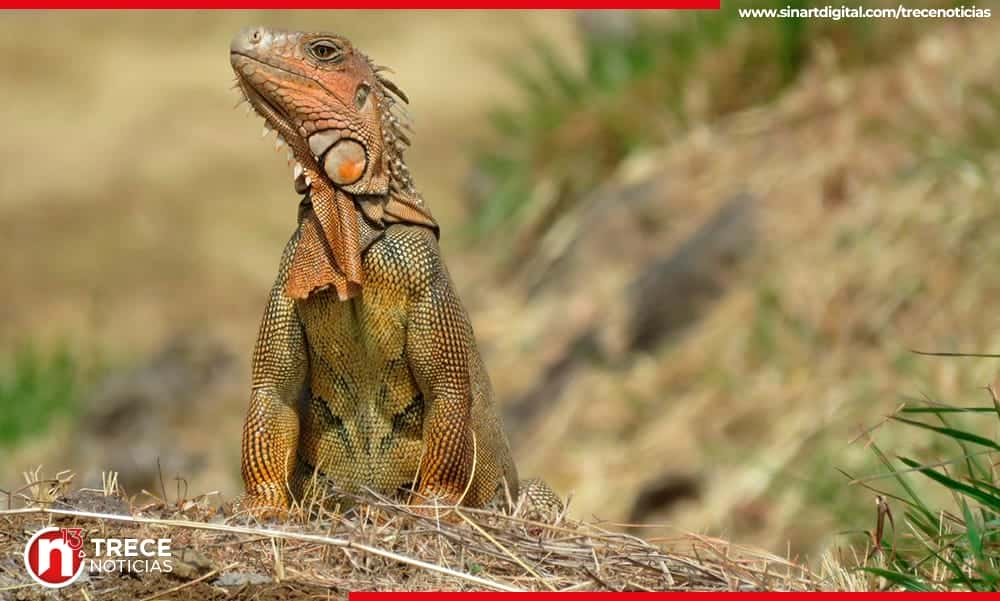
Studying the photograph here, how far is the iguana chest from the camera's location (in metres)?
6.54

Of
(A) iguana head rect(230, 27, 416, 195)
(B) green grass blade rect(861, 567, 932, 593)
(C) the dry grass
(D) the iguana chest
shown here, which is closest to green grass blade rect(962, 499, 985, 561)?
(B) green grass blade rect(861, 567, 932, 593)

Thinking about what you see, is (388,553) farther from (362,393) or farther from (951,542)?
(951,542)

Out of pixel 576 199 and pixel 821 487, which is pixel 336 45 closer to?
pixel 821 487

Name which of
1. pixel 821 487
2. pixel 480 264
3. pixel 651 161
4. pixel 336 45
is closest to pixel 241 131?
pixel 480 264

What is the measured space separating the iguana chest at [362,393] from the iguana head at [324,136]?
114 mm

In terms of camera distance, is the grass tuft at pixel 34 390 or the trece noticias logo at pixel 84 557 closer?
the trece noticias logo at pixel 84 557

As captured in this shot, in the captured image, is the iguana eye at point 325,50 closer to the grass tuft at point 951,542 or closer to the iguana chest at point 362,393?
the iguana chest at point 362,393

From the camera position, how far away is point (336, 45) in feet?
21.6

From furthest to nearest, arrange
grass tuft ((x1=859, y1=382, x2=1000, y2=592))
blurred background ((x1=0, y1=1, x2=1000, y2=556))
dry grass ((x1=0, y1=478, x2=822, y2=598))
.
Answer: blurred background ((x1=0, y1=1, x2=1000, y2=556))
dry grass ((x1=0, y1=478, x2=822, y2=598))
grass tuft ((x1=859, y1=382, x2=1000, y2=592))

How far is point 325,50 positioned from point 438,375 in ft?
4.36

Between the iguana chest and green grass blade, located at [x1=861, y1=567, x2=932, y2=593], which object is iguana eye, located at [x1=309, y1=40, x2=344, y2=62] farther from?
green grass blade, located at [x1=861, y1=567, x2=932, y2=593]

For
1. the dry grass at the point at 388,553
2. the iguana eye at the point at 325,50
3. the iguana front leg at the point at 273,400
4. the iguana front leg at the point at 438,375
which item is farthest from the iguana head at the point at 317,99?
the dry grass at the point at 388,553

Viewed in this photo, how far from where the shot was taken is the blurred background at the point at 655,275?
12469 mm

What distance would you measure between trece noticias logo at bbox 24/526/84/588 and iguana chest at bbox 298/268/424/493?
1.26 meters
